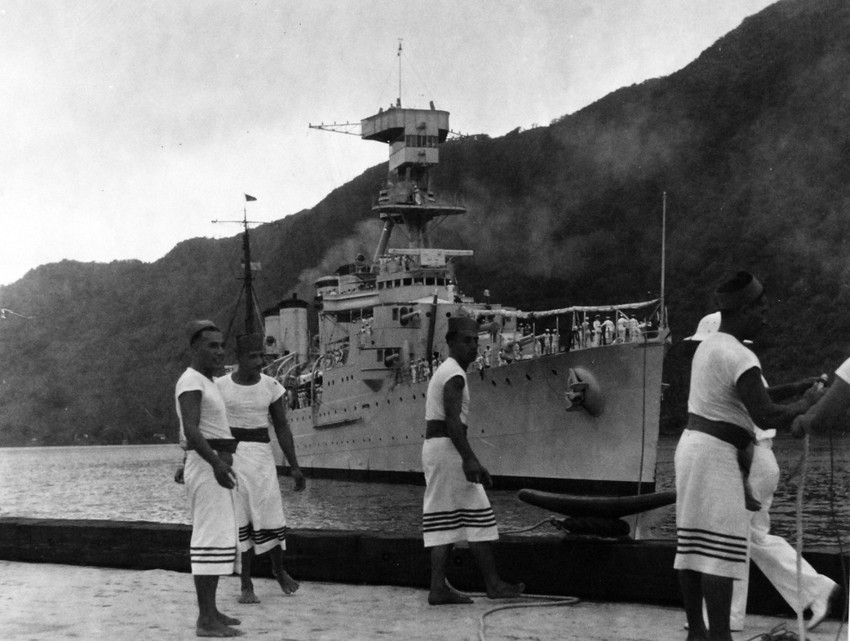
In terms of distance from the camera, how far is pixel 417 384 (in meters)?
27.8

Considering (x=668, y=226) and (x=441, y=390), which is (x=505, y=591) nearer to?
(x=441, y=390)

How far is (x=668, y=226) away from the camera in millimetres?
46125

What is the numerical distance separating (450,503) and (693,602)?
65.2 inches

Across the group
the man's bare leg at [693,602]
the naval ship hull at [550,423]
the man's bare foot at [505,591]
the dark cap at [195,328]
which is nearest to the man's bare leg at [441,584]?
the man's bare foot at [505,591]

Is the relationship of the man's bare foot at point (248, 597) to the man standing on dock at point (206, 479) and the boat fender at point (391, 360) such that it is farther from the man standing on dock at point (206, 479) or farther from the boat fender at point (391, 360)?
the boat fender at point (391, 360)

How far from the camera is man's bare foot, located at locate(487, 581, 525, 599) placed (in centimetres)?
509

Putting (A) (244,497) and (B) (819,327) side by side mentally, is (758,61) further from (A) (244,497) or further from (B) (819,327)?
(A) (244,497)

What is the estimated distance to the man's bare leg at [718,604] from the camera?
11.9ft

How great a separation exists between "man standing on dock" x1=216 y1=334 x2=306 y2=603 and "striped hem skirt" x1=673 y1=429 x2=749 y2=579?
2.61 meters

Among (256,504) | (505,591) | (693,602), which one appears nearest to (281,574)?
(256,504)

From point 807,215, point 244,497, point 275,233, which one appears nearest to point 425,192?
point 275,233

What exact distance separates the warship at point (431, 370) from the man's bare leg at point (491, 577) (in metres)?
11.5

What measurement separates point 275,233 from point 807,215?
2494 centimetres

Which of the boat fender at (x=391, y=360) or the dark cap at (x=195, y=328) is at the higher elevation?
the boat fender at (x=391, y=360)
